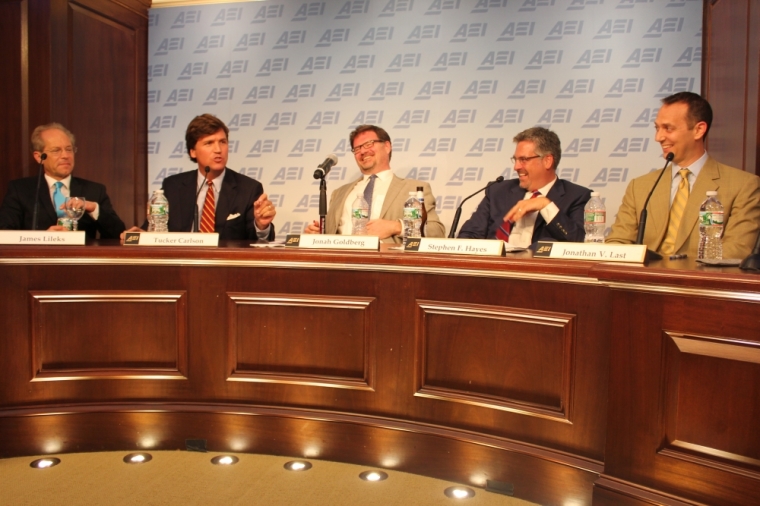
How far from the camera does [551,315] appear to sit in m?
1.93

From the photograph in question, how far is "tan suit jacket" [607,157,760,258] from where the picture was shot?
2.34 meters

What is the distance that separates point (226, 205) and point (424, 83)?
4.65ft

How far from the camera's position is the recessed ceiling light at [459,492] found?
200 cm

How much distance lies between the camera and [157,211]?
8.91 feet

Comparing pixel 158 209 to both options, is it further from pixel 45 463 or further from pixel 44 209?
pixel 45 463

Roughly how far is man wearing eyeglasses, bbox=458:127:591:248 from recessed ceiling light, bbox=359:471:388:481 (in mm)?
1179

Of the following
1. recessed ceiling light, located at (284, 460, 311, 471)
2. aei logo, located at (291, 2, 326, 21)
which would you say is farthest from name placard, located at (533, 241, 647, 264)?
aei logo, located at (291, 2, 326, 21)

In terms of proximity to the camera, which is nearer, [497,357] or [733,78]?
[497,357]

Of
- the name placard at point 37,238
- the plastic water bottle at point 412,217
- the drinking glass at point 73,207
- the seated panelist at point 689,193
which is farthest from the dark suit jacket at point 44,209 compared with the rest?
the seated panelist at point 689,193

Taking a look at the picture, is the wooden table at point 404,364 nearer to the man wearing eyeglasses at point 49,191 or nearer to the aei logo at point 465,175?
the man wearing eyeglasses at point 49,191

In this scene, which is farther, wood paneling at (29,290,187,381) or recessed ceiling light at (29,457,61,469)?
wood paneling at (29,290,187,381)

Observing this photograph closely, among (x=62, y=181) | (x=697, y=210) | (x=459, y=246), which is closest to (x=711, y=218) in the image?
(x=697, y=210)

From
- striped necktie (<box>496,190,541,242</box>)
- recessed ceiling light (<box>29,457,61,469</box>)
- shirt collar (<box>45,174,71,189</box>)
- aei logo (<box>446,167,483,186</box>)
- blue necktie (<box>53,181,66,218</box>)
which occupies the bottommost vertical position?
recessed ceiling light (<box>29,457,61,469</box>)

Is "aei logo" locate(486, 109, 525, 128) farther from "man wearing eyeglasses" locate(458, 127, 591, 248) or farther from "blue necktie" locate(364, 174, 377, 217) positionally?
"blue necktie" locate(364, 174, 377, 217)
